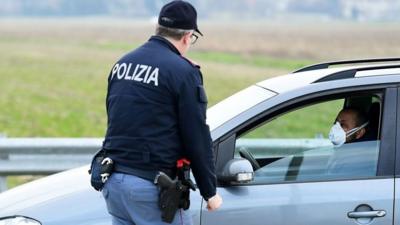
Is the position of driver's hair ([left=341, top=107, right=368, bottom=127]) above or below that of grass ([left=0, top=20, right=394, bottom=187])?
above

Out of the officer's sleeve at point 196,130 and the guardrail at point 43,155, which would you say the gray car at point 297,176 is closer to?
the officer's sleeve at point 196,130

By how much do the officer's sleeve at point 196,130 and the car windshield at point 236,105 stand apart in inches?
28.0

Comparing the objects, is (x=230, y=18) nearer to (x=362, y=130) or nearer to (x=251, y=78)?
(x=251, y=78)

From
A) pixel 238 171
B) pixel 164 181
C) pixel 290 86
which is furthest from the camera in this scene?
pixel 290 86

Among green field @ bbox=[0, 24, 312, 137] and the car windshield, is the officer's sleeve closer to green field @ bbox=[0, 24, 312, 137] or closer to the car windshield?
the car windshield

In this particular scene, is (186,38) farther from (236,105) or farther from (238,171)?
(236,105)

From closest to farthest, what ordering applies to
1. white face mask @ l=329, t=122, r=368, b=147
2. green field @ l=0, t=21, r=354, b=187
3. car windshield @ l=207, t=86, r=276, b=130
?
1. car windshield @ l=207, t=86, r=276, b=130
2. white face mask @ l=329, t=122, r=368, b=147
3. green field @ l=0, t=21, r=354, b=187

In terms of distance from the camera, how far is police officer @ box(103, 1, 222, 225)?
144 inches

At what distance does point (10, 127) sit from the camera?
13.8 metres

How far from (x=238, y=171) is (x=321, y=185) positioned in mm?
468

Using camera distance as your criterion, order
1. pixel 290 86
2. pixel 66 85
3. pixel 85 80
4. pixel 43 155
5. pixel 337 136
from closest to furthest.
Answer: pixel 290 86 < pixel 337 136 < pixel 43 155 < pixel 66 85 < pixel 85 80

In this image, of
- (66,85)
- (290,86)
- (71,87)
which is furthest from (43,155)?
(66,85)

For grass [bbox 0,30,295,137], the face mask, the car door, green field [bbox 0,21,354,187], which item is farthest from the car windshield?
grass [bbox 0,30,295,137]

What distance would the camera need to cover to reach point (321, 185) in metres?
4.25
